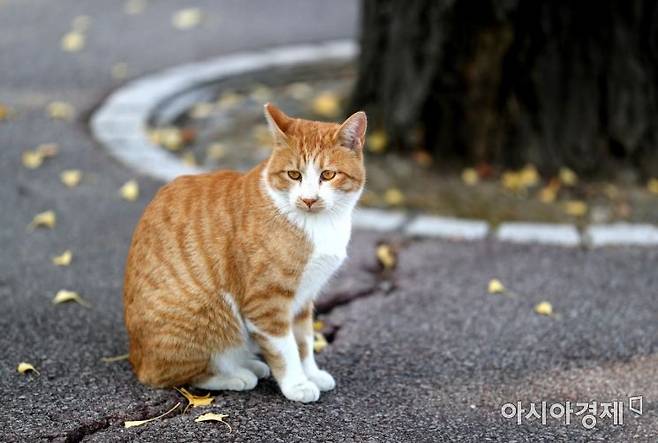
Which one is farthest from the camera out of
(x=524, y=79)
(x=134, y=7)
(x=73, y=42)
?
(x=134, y=7)

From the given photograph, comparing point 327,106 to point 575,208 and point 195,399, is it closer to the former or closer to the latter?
point 575,208

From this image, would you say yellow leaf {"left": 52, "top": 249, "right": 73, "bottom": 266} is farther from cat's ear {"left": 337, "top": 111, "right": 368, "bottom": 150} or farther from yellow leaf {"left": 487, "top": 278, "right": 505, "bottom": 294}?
yellow leaf {"left": 487, "top": 278, "right": 505, "bottom": 294}

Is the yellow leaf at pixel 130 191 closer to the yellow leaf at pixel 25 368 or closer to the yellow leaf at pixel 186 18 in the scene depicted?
the yellow leaf at pixel 25 368

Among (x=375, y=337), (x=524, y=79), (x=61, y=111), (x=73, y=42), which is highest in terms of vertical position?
(x=524, y=79)

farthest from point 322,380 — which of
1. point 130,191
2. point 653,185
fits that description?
point 653,185

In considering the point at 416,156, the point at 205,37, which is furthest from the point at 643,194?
the point at 205,37

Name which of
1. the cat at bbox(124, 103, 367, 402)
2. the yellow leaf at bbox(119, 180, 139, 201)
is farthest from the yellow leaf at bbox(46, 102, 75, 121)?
the cat at bbox(124, 103, 367, 402)

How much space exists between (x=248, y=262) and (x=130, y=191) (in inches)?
95.8

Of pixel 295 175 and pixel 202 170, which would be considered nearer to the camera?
pixel 295 175

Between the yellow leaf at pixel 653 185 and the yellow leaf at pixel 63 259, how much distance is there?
3416 millimetres

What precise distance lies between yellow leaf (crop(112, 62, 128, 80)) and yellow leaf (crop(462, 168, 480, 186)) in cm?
314

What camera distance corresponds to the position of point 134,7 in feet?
31.3

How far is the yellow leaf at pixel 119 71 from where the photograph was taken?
7.57m

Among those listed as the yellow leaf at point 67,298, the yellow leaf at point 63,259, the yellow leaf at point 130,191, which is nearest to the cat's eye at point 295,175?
the yellow leaf at point 67,298
